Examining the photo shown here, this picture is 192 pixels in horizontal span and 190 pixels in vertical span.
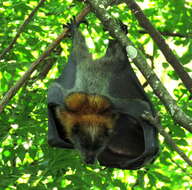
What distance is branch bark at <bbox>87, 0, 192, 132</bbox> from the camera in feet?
14.5

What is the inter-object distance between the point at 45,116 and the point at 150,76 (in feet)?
9.47

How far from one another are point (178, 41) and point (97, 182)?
9.32ft

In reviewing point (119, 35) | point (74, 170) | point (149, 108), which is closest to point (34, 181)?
point (74, 170)

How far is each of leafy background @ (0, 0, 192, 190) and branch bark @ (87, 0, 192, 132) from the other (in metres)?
1.58

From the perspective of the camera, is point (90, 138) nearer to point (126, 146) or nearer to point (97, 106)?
point (97, 106)

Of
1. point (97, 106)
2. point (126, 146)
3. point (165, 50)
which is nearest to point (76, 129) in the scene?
point (97, 106)

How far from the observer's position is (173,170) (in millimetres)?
8109

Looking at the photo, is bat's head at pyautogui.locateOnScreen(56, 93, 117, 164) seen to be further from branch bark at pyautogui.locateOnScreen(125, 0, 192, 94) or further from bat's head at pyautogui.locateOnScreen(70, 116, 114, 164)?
branch bark at pyautogui.locateOnScreen(125, 0, 192, 94)

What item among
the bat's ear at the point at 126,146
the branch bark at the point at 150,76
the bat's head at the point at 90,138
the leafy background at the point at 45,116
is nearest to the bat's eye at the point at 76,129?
the bat's head at the point at 90,138

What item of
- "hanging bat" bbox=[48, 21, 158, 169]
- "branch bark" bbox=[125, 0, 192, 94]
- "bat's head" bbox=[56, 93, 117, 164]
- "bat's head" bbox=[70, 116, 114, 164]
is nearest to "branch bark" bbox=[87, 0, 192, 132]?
"branch bark" bbox=[125, 0, 192, 94]

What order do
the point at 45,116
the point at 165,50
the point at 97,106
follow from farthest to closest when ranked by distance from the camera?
the point at 45,116, the point at 97,106, the point at 165,50

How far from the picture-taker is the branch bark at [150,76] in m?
4.42

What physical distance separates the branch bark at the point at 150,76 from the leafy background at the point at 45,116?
1.58 metres

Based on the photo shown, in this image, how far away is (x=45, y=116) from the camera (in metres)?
7.06
